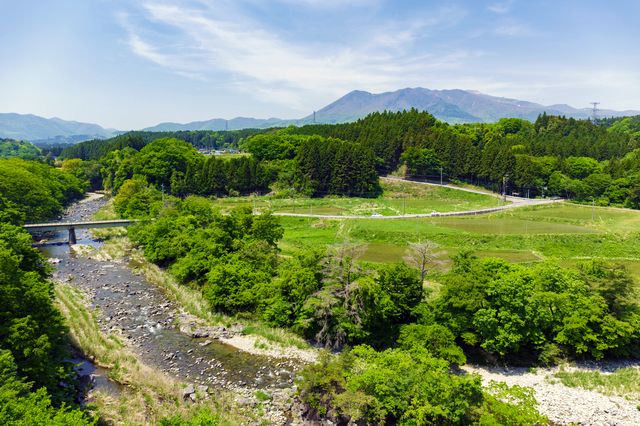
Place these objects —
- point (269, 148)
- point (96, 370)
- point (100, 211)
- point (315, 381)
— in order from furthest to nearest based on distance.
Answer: point (269, 148), point (100, 211), point (96, 370), point (315, 381)

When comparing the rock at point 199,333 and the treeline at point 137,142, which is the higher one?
the treeline at point 137,142

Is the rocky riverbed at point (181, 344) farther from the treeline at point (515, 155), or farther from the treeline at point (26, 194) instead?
the treeline at point (515, 155)

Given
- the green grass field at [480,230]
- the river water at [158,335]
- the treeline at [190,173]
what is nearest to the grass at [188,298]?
the river water at [158,335]

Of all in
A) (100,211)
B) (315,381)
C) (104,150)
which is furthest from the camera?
(104,150)

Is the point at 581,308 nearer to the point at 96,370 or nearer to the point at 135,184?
the point at 96,370

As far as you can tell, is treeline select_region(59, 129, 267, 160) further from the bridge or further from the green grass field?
the bridge

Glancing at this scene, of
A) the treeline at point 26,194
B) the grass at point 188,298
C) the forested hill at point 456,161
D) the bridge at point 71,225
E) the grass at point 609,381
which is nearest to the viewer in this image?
the grass at point 609,381

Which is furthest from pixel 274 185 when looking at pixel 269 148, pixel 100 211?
pixel 100 211
